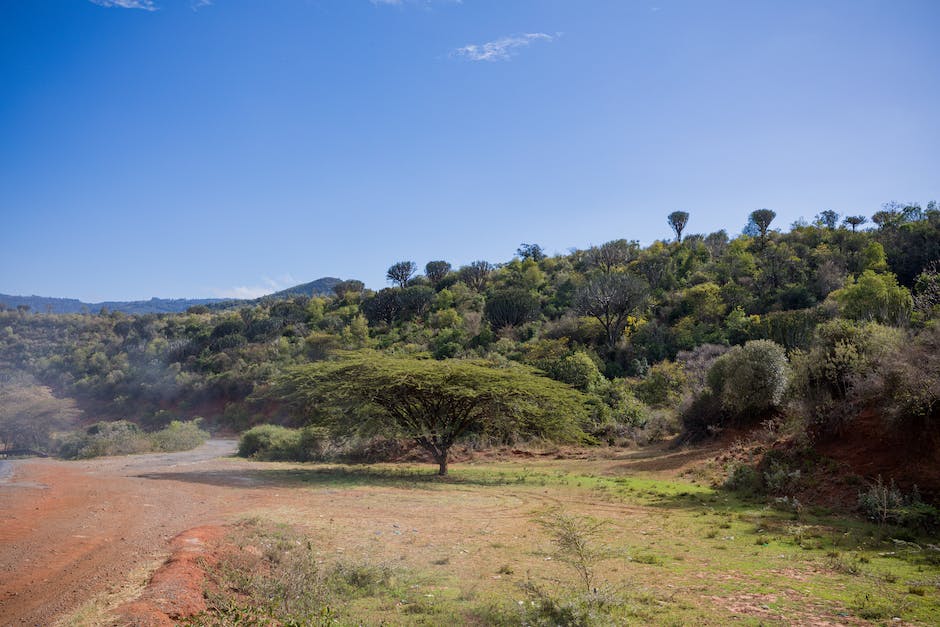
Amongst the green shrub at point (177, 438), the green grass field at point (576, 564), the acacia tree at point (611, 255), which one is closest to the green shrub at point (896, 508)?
the green grass field at point (576, 564)

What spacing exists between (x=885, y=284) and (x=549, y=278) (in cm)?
4303

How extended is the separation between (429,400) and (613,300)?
32.7 m

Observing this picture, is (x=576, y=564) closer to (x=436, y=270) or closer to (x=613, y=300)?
(x=613, y=300)

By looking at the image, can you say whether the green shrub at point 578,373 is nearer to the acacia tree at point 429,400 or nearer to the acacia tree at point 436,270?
the acacia tree at point 429,400

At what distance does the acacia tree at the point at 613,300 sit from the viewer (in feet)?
162

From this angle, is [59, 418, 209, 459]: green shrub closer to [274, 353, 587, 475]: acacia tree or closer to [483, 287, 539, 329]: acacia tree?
[274, 353, 587, 475]: acacia tree

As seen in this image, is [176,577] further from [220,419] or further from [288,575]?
[220,419]

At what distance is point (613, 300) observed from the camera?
49.9 metres

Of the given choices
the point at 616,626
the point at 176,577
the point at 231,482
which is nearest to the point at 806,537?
the point at 616,626

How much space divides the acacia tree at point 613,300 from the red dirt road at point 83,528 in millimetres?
37758

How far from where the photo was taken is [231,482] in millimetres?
17891

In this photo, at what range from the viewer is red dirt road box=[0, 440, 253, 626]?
266 inches

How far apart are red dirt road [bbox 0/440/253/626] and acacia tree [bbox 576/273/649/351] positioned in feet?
124

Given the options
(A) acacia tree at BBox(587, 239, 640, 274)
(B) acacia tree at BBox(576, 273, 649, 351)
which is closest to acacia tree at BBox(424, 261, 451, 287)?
(A) acacia tree at BBox(587, 239, 640, 274)
